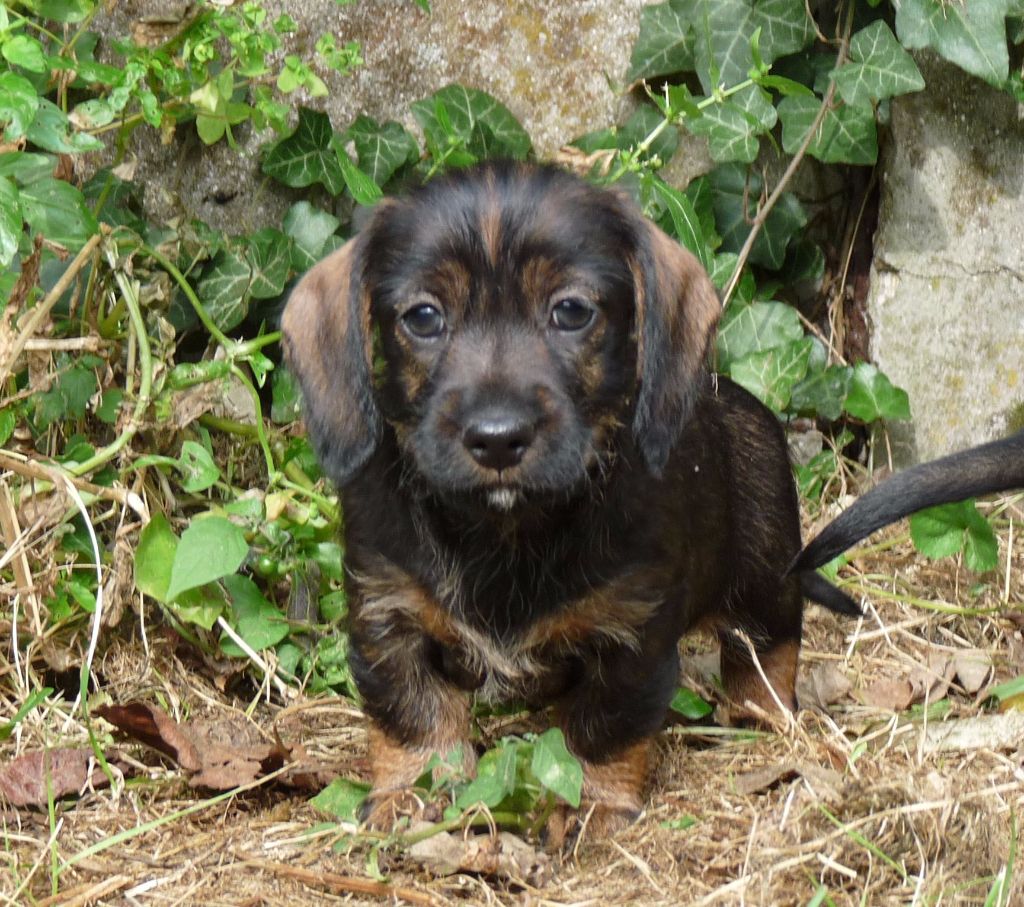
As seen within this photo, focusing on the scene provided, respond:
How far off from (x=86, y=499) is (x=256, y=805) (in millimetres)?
1084

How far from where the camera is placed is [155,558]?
4.16 m

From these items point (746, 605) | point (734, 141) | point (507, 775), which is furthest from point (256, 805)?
point (734, 141)

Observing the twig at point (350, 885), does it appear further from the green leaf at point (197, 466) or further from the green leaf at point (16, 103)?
the green leaf at point (16, 103)

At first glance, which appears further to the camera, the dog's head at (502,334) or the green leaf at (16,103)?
the green leaf at (16,103)

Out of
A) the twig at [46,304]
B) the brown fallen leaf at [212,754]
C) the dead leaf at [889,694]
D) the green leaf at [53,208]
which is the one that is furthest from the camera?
the dead leaf at [889,694]

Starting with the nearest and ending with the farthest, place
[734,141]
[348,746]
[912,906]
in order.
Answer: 1. [912,906]
2. [348,746]
3. [734,141]

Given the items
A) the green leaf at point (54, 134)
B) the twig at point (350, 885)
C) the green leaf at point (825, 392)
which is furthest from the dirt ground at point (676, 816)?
the green leaf at point (54, 134)

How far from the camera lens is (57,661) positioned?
13.8 ft

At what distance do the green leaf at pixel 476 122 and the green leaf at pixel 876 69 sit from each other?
3.50 feet

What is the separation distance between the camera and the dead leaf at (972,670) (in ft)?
14.2

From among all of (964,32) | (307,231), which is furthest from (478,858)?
(964,32)

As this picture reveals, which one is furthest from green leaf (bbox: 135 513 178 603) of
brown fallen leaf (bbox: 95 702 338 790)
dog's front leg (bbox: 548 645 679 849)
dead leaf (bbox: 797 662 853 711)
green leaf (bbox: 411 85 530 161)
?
dead leaf (bbox: 797 662 853 711)

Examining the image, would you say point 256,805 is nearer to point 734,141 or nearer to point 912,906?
point 912,906

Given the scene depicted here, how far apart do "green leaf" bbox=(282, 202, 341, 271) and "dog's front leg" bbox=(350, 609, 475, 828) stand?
5.56 feet
